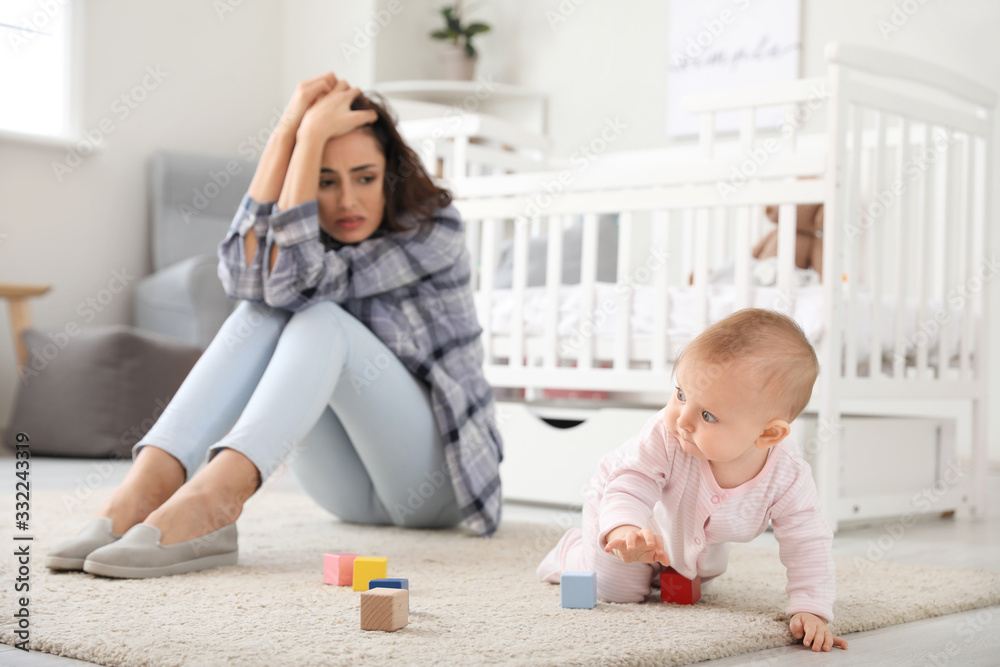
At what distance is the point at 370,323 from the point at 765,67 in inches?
90.4

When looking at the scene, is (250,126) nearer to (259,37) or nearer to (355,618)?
(259,37)

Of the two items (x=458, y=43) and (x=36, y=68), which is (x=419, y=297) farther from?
(x=458, y=43)

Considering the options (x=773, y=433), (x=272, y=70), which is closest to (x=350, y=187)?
(x=773, y=433)

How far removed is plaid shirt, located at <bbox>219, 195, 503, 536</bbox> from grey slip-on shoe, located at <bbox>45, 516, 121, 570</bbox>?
336 millimetres

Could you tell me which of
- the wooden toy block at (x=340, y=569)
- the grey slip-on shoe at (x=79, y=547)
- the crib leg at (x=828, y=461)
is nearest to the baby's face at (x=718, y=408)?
the wooden toy block at (x=340, y=569)

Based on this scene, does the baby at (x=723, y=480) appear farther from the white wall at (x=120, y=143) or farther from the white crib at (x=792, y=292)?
the white wall at (x=120, y=143)

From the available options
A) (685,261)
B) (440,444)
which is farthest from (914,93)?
(440,444)

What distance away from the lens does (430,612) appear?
96 cm

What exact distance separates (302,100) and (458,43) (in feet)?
8.29

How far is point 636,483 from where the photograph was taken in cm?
94

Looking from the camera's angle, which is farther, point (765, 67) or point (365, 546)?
point (765, 67)

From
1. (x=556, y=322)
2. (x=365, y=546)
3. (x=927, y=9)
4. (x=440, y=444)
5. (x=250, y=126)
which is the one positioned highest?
(x=927, y=9)

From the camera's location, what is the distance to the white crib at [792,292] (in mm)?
1734

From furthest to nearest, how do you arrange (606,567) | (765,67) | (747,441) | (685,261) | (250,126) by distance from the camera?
1. (250,126)
2. (765,67)
3. (685,261)
4. (606,567)
5. (747,441)
